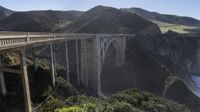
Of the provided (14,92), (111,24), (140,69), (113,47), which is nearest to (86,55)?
(14,92)

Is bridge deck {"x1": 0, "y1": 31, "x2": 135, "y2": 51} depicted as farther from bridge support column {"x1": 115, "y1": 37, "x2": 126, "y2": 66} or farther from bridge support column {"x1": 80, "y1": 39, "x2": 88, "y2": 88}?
bridge support column {"x1": 115, "y1": 37, "x2": 126, "y2": 66}

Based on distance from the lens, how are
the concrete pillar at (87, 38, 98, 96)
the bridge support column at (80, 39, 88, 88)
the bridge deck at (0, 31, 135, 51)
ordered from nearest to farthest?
the bridge deck at (0, 31, 135, 51)
the bridge support column at (80, 39, 88, 88)
the concrete pillar at (87, 38, 98, 96)

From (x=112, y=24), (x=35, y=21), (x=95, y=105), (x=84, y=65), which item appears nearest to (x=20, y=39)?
(x=95, y=105)

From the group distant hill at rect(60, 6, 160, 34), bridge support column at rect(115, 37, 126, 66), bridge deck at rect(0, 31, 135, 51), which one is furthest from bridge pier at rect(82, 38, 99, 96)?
distant hill at rect(60, 6, 160, 34)

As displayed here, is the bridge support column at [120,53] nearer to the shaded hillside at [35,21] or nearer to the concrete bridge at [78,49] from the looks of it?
the concrete bridge at [78,49]

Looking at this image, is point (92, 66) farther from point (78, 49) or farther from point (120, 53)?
point (120, 53)

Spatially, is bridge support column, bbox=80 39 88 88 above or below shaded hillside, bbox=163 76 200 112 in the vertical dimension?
above

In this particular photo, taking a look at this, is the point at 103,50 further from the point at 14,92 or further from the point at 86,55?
the point at 14,92
